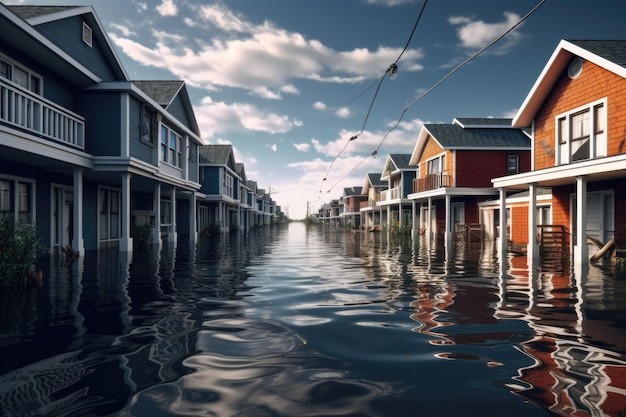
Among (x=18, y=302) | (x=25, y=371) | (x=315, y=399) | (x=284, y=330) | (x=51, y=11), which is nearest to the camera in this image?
(x=315, y=399)

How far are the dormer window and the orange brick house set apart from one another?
55.8 ft

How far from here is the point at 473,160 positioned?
2495 centimetres

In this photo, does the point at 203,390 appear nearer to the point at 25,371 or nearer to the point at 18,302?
the point at 25,371

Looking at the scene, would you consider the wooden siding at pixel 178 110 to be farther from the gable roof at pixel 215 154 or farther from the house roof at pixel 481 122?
the house roof at pixel 481 122

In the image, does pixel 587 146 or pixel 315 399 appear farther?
pixel 587 146

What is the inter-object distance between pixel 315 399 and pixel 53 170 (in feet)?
46.4

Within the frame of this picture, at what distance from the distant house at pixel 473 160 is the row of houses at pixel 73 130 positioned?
16934 mm

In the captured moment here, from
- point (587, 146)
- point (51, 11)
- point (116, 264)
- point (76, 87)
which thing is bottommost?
point (116, 264)

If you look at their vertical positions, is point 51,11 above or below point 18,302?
above

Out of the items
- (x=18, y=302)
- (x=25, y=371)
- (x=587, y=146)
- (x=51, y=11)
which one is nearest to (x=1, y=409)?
(x=25, y=371)

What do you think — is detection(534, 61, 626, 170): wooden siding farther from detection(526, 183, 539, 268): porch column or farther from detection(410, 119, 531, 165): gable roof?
detection(410, 119, 531, 165): gable roof

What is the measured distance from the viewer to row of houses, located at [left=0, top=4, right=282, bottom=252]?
33.7 ft

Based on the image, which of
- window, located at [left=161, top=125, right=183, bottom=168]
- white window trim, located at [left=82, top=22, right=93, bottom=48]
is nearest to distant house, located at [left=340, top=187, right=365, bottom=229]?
window, located at [left=161, top=125, right=183, bottom=168]

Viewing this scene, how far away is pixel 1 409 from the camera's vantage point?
2596mm
